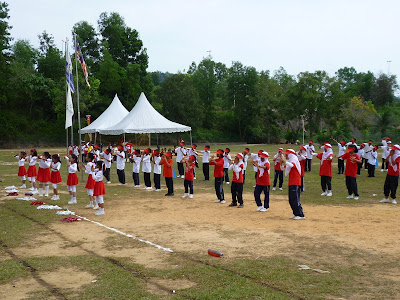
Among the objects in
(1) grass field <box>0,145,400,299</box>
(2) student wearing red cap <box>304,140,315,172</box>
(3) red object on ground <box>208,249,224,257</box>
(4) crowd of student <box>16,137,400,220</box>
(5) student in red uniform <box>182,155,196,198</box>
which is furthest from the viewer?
(2) student wearing red cap <box>304,140,315,172</box>

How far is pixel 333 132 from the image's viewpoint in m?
59.5

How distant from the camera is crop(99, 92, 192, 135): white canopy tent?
3167 cm

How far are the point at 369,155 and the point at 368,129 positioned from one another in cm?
3923

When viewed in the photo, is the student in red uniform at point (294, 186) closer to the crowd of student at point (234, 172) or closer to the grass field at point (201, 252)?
the crowd of student at point (234, 172)

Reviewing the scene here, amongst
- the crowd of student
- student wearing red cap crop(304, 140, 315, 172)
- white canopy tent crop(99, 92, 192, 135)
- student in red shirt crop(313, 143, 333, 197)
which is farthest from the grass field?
white canopy tent crop(99, 92, 192, 135)

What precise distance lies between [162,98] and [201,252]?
56.5 meters

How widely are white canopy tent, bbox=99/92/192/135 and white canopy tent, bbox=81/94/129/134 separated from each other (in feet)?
10.1

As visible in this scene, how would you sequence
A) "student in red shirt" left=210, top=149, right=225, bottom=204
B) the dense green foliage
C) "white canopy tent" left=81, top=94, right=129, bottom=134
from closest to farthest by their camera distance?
"student in red shirt" left=210, top=149, right=225, bottom=204 < "white canopy tent" left=81, top=94, right=129, bottom=134 < the dense green foliage

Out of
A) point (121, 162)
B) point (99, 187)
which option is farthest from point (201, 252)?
point (121, 162)

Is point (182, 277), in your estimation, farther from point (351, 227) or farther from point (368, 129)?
point (368, 129)

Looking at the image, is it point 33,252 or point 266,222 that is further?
point 266,222

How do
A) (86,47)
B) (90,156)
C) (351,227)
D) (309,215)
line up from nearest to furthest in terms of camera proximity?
(351,227) → (309,215) → (90,156) → (86,47)

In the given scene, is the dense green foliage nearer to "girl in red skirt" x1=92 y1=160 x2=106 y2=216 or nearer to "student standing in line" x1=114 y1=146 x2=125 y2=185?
"student standing in line" x1=114 y1=146 x2=125 y2=185

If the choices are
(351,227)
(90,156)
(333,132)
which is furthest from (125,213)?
(333,132)
